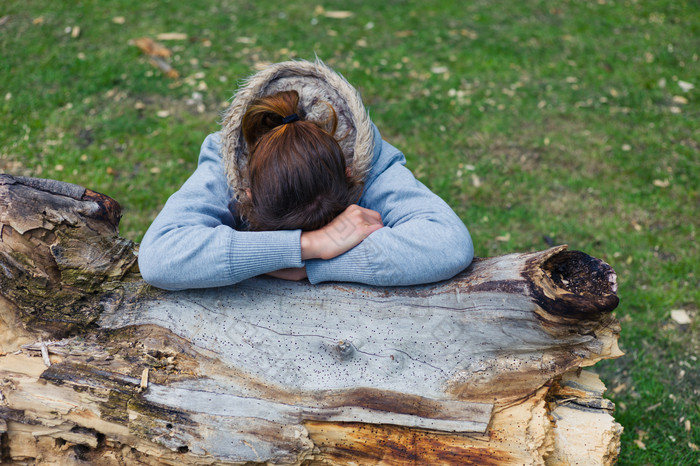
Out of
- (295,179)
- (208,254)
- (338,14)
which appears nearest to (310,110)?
(295,179)

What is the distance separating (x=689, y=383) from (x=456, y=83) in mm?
4244

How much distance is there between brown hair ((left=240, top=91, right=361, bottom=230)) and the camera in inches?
88.7

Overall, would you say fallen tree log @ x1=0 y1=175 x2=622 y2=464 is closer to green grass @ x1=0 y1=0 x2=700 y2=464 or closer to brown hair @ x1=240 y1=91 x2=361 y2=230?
brown hair @ x1=240 y1=91 x2=361 y2=230

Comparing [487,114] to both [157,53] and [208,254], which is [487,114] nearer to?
[157,53]

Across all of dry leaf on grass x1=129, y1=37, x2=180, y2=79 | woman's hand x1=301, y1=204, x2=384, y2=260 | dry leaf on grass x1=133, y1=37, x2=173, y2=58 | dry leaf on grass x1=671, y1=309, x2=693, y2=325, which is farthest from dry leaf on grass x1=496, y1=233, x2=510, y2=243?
dry leaf on grass x1=133, y1=37, x2=173, y2=58

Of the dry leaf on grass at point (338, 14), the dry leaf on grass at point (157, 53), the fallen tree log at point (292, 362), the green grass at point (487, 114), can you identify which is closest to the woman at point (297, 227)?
the fallen tree log at point (292, 362)

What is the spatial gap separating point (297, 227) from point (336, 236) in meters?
0.18

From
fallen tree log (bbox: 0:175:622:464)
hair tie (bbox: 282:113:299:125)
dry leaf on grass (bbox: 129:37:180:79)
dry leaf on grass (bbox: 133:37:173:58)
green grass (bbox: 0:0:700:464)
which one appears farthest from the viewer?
dry leaf on grass (bbox: 133:37:173:58)

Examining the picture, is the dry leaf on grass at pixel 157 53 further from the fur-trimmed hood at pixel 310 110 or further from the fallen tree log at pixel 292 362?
the fallen tree log at pixel 292 362

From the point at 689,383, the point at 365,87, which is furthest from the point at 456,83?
the point at 689,383

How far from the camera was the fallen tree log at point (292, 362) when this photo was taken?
2178mm

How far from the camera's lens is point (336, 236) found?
2.37 m

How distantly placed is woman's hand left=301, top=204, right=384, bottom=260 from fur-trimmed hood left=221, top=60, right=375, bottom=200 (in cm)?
37

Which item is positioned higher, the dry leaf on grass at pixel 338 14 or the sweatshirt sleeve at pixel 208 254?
the sweatshirt sleeve at pixel 208 254
